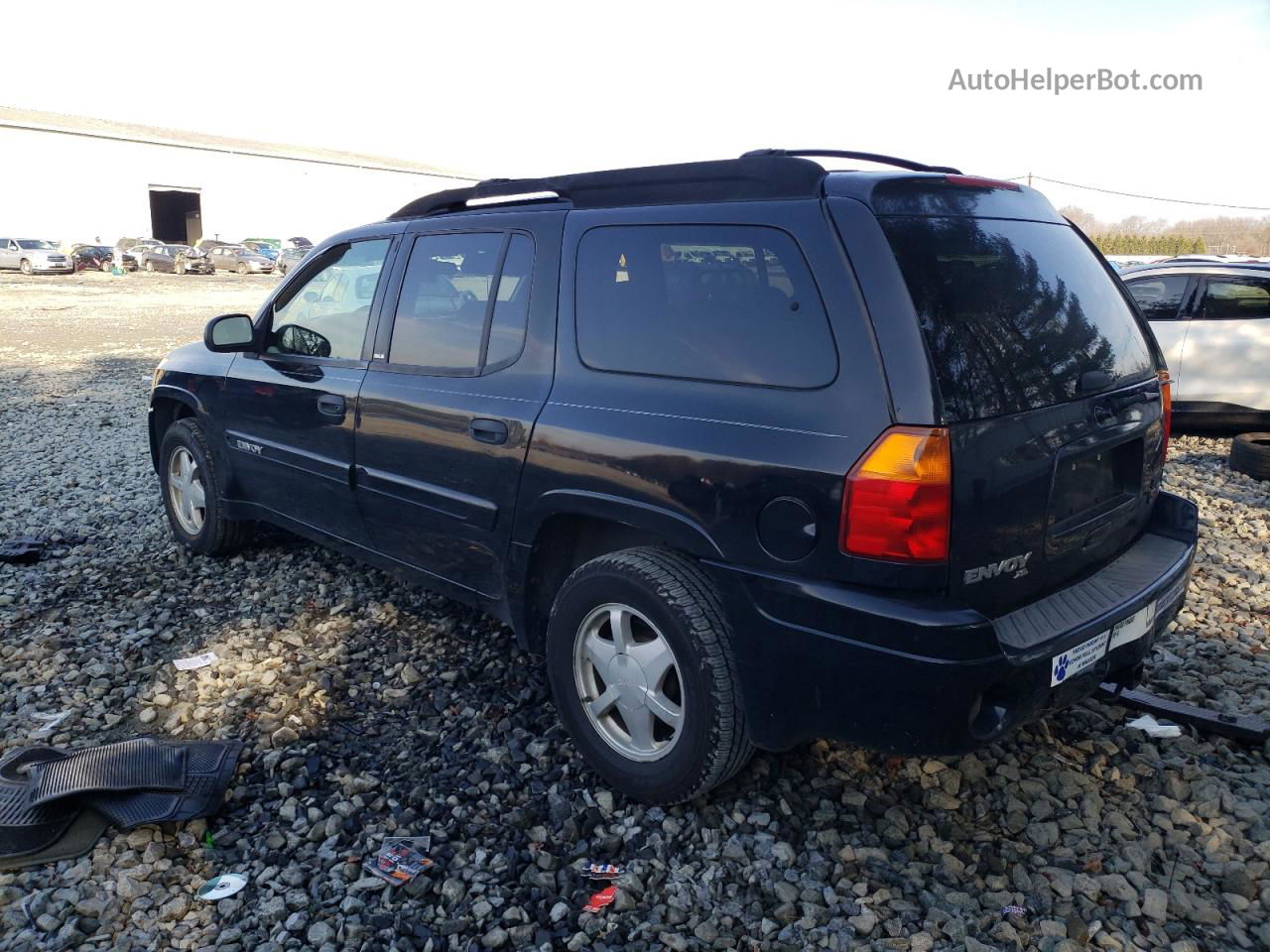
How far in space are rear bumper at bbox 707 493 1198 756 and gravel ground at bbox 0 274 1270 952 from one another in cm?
49

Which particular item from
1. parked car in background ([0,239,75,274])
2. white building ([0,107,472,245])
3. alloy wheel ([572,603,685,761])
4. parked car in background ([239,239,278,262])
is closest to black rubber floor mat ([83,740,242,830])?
alloy wheel ([572,603,685,761])

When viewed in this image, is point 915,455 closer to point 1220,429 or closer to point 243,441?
point 243,441

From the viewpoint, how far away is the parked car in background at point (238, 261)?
44219mm

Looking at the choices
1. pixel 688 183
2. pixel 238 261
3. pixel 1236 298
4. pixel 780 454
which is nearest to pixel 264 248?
pixel 238 261

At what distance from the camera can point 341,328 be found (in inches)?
169

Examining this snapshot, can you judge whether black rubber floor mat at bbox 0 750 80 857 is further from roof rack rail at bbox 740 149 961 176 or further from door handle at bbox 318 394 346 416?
roof rack rail at bbox 740 149 961 176

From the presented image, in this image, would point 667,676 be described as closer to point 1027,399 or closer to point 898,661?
point 898,661

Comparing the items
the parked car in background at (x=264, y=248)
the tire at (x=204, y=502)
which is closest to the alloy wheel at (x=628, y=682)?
the tire at (x=204, y=502)

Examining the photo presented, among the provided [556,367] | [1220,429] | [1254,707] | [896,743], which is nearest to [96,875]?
[556,367]

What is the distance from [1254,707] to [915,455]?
232 centimetres

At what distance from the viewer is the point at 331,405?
4.16 meters

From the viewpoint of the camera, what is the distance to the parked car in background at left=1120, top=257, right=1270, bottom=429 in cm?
839

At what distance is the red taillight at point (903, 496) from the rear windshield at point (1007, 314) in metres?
0.12

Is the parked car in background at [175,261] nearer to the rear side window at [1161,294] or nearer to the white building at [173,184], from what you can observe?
the white building at [173,184]
